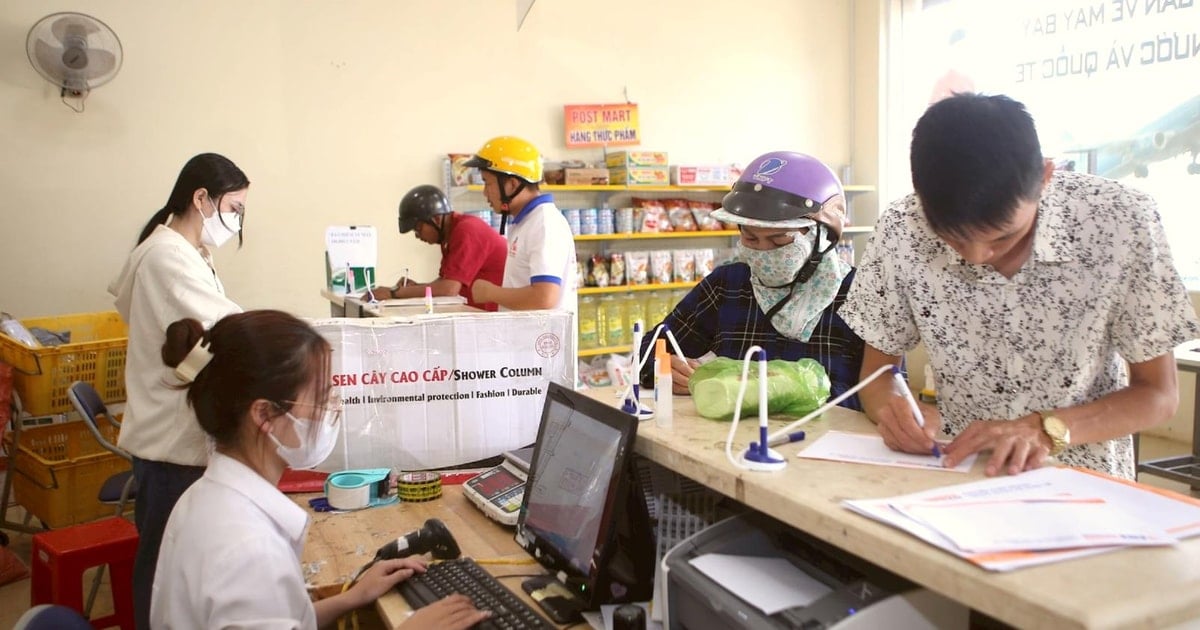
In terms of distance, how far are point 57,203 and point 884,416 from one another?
16.2ft

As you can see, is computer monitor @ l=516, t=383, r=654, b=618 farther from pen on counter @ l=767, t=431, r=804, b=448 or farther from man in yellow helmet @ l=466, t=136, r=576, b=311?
man in yellow helmet @ l=466, t=136, r=576, b=311

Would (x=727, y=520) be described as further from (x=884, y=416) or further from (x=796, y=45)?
(x=796, y=45)

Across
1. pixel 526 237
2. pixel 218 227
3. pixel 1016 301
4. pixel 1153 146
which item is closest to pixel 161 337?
pixel 218 227

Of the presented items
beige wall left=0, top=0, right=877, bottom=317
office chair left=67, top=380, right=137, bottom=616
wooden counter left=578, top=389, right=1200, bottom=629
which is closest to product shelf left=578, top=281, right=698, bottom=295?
beige wall left=0, top=0, right=877, bottom=317

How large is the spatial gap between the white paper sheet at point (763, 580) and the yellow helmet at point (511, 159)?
2.63 metres

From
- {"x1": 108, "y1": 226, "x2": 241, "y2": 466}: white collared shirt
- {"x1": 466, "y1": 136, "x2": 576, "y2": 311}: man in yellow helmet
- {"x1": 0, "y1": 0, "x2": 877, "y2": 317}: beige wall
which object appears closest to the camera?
{"x1": 108, "y1": 226, "x2": 241, "y2": 466}: white collared shirt

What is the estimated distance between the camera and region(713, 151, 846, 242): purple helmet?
2.11 m

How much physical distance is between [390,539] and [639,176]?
433cm

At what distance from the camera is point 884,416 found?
1.32m

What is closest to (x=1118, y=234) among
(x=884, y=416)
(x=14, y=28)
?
(x=884, y=416)

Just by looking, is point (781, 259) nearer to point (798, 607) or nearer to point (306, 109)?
point (798, 607)

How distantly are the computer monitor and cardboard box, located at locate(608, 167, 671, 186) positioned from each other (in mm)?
4305

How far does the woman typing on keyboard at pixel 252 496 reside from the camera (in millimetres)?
1354

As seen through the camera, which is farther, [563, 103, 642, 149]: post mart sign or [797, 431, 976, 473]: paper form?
[563, 103, 642, 149]: post mart sign
